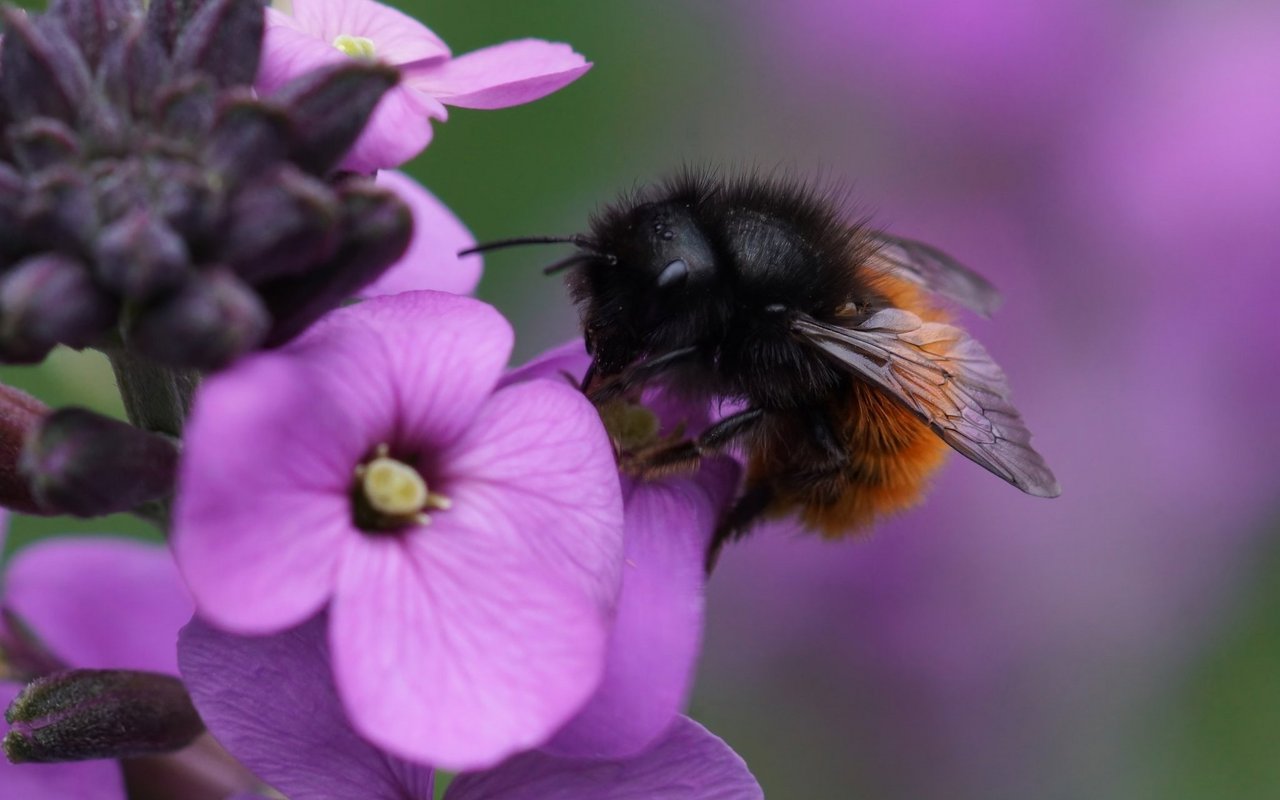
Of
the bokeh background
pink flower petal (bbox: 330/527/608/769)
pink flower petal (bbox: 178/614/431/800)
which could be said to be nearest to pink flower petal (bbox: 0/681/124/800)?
pink flower petal (bbox: 178/614/431/800)

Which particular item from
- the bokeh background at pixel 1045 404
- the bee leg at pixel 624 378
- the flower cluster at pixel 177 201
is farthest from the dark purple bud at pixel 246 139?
the bokeh background at pixel 1045 404

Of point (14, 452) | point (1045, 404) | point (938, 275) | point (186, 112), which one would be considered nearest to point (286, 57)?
point (186, 112)

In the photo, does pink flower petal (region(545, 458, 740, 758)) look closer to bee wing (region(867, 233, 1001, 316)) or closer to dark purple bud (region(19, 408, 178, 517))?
dark purple bud (region(19, 408, 178, 517))

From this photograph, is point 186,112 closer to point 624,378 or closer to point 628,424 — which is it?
point 624,378

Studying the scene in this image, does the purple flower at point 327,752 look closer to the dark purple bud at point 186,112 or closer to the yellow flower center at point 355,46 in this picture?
the dark purple bud at point 186,112

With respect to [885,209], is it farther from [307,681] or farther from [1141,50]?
[307,681]
